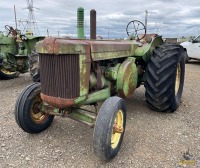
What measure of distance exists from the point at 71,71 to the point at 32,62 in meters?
3.83

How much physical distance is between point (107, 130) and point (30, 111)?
1.32 meters

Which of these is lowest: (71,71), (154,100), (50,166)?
(50,166)

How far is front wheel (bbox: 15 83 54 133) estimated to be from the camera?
3.45 metres

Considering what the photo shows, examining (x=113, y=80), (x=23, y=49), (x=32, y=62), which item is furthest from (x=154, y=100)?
(x=23, y=49)

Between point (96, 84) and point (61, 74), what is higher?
point (61, 74)

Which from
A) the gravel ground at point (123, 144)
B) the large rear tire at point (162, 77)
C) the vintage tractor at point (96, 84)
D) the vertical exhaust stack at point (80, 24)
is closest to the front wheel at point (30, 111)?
the vintage tractor at point (96, 84)

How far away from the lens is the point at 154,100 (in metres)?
4.41

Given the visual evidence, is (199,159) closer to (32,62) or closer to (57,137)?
(57,137)

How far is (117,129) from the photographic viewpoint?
9.99 feet

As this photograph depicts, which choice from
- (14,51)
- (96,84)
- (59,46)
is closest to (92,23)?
(96,84)

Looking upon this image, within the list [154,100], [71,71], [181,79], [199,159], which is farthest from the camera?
[181,79]

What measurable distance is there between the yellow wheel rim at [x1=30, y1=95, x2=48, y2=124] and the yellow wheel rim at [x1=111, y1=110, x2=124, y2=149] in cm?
122

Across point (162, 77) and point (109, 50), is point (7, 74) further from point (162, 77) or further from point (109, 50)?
point (162, 77)

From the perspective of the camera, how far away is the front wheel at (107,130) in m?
2.77
